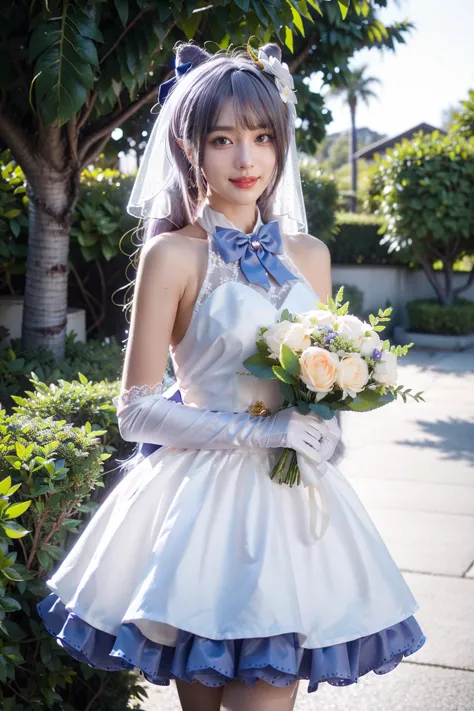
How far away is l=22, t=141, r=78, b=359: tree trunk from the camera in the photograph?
4.49 meters

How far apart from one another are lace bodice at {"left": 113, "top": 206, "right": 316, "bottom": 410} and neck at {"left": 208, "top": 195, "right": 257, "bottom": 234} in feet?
Answer: 0.10

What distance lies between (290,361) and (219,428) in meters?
0.25

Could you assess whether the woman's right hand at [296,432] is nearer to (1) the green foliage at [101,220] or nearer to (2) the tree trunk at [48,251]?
(2) the tree trunk at [48,251]

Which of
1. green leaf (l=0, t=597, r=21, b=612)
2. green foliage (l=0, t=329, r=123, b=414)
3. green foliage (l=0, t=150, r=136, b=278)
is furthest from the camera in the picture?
green foliage (l=0, t=150, r=136, b=278)

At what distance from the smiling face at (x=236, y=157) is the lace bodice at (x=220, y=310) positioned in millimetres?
114

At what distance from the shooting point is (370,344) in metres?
2.00

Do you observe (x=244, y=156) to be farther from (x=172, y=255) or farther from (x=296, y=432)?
(x=296, y=432)

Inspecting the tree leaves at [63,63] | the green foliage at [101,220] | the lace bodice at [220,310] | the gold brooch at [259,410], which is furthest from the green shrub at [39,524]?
the green foliage at [101,220]

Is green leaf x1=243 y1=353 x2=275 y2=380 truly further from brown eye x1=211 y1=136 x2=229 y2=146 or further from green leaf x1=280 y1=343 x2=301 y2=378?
brown eye x1=211 y1=136 x2=229 y2=146

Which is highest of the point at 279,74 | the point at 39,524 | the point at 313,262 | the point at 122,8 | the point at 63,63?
the point at 122,8

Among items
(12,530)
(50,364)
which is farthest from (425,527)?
(12,530)

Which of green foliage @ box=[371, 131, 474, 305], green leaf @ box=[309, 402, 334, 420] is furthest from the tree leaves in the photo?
green foliage @ box=[371, 131, 474, 305]

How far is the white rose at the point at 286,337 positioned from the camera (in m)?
1.96

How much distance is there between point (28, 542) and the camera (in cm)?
257
